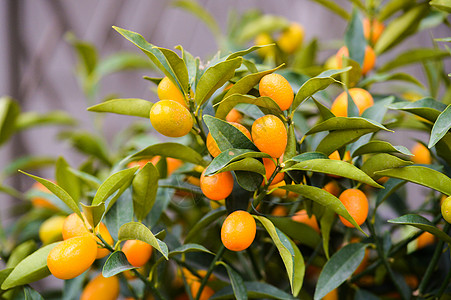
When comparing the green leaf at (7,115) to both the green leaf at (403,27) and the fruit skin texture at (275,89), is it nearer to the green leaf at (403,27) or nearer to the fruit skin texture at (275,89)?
the fruit skin texture at (275,89)

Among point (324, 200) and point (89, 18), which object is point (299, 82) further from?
point (89, 18)

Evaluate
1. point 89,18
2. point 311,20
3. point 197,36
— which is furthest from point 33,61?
point 311,20

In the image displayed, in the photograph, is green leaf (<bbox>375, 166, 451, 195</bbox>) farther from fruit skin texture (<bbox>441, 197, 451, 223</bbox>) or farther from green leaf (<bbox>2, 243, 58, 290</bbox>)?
green leaf (<bbox>2, 243, 58, 290</bbox>)

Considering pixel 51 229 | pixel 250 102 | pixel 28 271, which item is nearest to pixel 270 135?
pixel 250 102

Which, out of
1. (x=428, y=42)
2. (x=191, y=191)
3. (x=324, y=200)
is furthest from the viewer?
(x=428, y=42)

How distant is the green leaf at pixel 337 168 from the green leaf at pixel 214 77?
4.3 inches

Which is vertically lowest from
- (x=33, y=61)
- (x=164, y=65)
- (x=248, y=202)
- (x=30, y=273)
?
(x=33, y=61)

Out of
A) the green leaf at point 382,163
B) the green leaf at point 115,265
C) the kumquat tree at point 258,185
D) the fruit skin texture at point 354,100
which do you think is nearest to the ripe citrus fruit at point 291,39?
the kumquat tree at point 258,185

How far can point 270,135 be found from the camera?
354 millimetres

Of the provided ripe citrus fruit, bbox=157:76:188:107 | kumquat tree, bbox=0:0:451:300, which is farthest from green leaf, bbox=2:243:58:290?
ripe citrus fruit, bbox=157:76:188:107

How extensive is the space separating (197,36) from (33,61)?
1.85ft

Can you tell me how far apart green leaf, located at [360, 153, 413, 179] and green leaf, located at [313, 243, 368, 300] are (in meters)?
0.10

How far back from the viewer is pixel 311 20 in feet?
4.45

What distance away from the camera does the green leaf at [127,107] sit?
0.42 m
